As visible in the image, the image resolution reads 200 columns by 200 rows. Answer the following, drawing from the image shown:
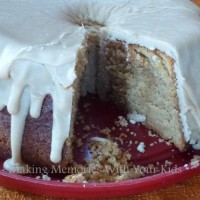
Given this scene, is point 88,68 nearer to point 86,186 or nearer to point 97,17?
point 97,17

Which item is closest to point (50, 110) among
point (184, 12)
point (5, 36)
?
point (5, 36)

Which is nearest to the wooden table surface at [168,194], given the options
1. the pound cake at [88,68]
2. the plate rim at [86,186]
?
the plate rim at [86,186]

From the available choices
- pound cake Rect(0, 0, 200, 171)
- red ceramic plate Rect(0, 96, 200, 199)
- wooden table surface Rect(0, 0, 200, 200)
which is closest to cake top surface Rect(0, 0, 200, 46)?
pound cake Rect(0, 0, 200, 171)

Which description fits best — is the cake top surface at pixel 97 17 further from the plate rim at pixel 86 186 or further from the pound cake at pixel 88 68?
the plate rim at pixel 86 186

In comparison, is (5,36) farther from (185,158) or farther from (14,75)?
(185,158)

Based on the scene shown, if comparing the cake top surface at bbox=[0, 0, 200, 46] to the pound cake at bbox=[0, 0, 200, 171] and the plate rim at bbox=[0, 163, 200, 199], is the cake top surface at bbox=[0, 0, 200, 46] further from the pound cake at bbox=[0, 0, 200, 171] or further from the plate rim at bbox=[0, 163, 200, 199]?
the plate rim at bbox=[0, 163, 200, 199]
